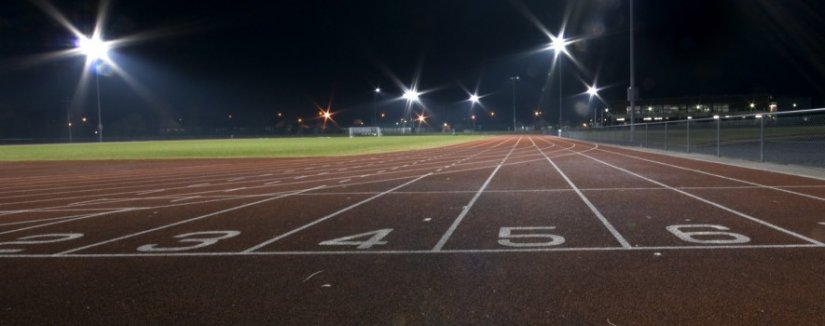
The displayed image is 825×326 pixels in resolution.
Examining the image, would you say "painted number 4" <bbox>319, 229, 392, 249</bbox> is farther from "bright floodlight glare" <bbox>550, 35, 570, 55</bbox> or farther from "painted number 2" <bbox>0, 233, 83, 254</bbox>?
"bright floodlight glare" <bbox>550, 35, 570, 55</bbox>

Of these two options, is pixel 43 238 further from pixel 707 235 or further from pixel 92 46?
pixel 92 46

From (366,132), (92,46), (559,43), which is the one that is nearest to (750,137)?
(559,43)

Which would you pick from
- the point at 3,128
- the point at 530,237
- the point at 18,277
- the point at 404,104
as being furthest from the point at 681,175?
the point at 404,104

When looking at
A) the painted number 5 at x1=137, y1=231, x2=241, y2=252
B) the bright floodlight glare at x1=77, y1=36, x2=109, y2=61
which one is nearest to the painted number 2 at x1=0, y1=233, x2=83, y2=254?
the painted number 5 at x1=137, y1=231, x2=241, y2=252

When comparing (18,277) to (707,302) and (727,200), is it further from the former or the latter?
(727,200)

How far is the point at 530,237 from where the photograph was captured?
7098 millimetres

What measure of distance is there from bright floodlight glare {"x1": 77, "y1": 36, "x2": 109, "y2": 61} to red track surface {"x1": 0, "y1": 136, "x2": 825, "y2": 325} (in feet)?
128

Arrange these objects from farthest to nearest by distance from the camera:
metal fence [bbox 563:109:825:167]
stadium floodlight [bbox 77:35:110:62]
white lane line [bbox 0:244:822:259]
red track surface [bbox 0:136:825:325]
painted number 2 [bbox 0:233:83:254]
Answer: stadium floodlight [bbox 77:35:110:62]
metal fence [bbox 563:109:825:167]
painted number 2 [bbox 0:233:83:254]
white lane line [bbox 0:244:822:259]
red track surface [bbox 0:136:825:325]

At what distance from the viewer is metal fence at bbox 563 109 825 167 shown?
61.1 feet

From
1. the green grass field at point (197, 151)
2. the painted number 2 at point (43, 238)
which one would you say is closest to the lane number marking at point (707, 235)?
the painted number 2 at point (43, 238)

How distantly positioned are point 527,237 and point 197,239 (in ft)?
13.6

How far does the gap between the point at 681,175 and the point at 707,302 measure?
11908mm

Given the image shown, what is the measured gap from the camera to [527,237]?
23.3 feet

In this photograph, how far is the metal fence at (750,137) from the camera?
61.1 ft
